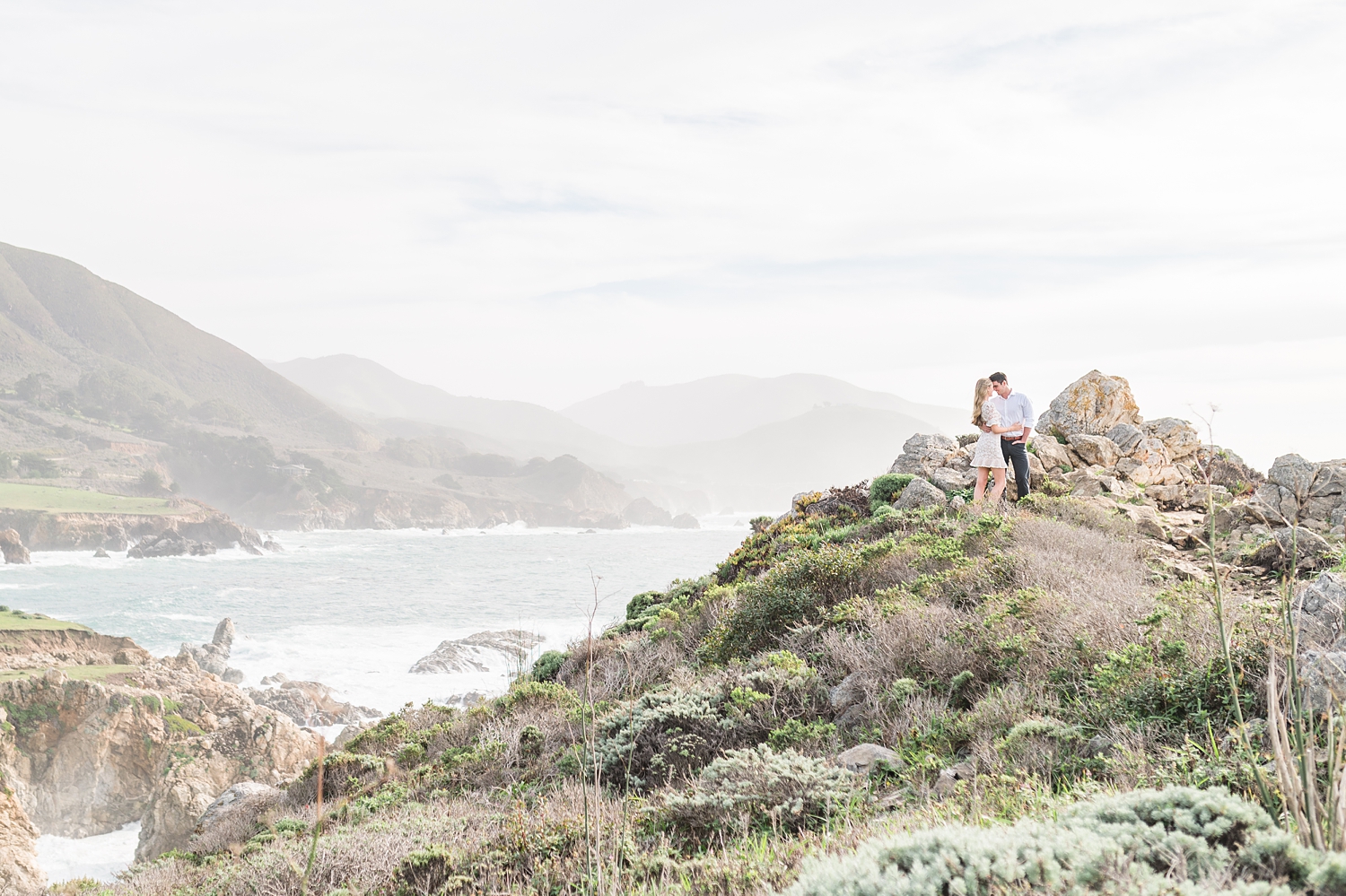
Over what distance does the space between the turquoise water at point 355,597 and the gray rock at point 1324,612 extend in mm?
11013

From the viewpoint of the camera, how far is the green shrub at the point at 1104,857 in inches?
88.6

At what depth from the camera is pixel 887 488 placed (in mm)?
14586

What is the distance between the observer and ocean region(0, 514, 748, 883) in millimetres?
30859

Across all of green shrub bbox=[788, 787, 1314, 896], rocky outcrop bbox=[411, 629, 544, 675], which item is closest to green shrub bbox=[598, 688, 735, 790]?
green shrub bbox=[788, 787, 1314, 896]

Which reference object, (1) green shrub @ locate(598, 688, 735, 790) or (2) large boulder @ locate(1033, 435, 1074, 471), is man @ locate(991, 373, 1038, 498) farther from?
(1) green shrub @ locate(598, 688, 735, 790)

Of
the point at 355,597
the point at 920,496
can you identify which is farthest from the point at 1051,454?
the point at 355,597

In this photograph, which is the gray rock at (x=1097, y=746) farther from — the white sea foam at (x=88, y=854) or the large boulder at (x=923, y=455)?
the white sea foam at (x=88, y=854)

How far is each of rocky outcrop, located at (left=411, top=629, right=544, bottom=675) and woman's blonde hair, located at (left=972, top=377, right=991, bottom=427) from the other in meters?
22.9

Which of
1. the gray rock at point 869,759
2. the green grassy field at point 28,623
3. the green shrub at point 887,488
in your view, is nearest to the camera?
the gray rock at point 869,759

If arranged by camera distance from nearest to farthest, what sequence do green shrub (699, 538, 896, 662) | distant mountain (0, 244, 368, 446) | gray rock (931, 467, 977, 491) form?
green shrub (699, 538, 896, 662) → gray rock (931, 467, 977, 491) → distant mountain (0, 244, 368, 446)

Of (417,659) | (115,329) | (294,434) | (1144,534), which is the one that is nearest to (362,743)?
(1144,534)

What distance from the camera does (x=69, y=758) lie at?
63.3 feet

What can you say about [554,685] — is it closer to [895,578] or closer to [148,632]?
[895,578]

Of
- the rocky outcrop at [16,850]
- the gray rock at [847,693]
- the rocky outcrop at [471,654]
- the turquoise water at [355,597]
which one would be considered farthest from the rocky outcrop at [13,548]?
the gray rock at [847,693]
